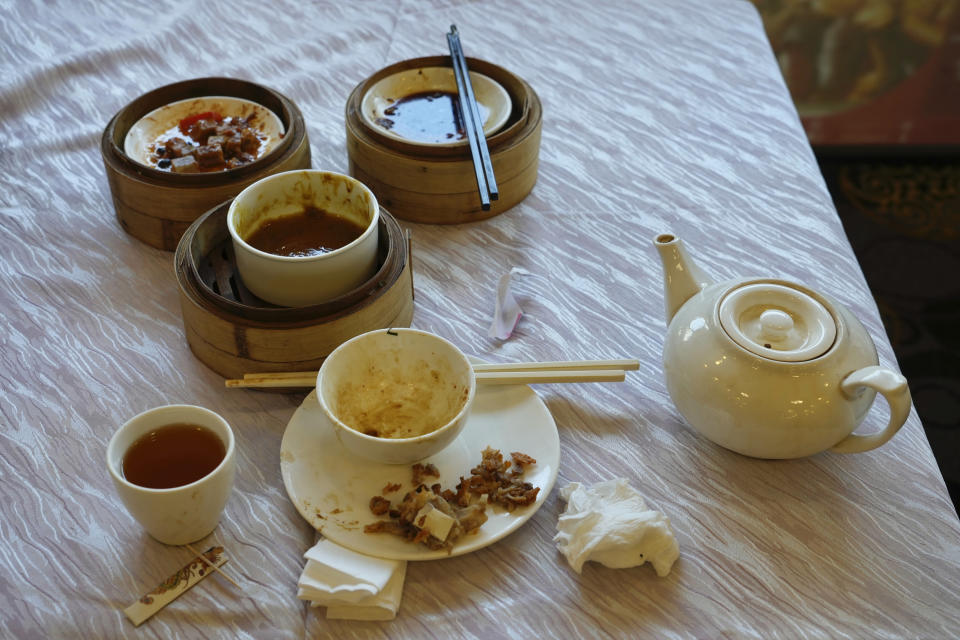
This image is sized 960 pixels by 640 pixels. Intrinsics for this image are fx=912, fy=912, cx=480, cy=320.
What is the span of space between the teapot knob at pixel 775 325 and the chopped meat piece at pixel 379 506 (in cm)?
52

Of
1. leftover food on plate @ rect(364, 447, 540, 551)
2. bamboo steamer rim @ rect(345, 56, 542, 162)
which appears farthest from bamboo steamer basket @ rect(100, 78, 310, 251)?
leftover food on plate @ rect(364, 447, 540, 551)

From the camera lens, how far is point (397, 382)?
125cm

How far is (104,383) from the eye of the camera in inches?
52.0

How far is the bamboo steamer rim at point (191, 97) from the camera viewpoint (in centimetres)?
148

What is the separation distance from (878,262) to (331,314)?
1.96 meters

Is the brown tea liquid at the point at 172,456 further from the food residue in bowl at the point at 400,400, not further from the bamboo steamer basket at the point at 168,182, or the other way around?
the bamboo steamer basket at the point at 168,182

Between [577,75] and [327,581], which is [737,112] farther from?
[327,581]

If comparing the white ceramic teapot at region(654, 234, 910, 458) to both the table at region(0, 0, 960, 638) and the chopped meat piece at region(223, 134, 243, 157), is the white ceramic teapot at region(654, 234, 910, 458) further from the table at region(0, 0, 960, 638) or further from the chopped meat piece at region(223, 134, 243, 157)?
the chopped meat piece at region(223, 134, 243, 157)

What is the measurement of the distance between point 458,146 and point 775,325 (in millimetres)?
651

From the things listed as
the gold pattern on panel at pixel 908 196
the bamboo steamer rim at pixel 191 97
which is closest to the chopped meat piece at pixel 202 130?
the bamboo steamer rim at pixel 191 97

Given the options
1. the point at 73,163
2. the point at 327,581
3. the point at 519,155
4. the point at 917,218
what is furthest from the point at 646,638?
the point at 917,218

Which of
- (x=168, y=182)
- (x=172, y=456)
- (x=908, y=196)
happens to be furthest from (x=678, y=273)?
(x=908, y=196)

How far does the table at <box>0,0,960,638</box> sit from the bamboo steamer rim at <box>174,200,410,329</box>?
0.12 metres

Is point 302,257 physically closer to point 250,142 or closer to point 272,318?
point 272,318
